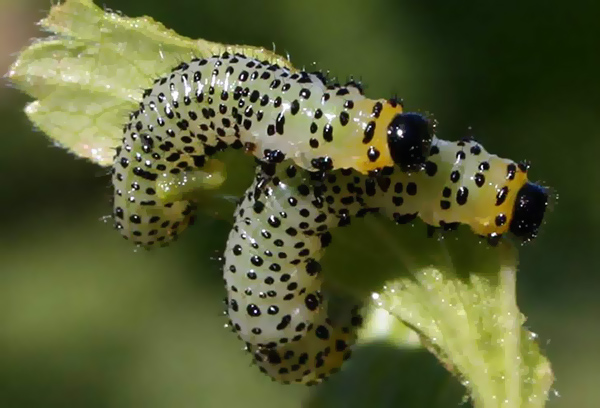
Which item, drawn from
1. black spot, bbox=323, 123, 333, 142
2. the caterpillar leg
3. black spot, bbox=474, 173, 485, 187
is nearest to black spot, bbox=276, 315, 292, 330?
the caterpillar leg

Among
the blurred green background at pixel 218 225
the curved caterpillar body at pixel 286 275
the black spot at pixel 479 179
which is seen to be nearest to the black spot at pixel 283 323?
the curved caterpillar body at pixel 286 275

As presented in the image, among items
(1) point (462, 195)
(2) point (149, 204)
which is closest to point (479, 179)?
(1) point (462, 195)

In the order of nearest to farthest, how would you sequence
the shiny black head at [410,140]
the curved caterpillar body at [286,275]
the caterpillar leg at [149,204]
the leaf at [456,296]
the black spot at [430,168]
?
the leaf at [456,296]
the shiny black head at [410,140]
the black spot at [430,168]
the curved caterpillar body at [286,275]
the caterpillar leg at [149,204]

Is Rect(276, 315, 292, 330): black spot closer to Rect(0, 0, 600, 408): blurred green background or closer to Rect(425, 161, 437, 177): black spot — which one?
Rect(425, 161, 437, 177): black spot

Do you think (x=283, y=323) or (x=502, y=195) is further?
(x=283, y=323)

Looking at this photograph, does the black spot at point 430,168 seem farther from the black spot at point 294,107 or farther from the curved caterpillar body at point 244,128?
the black spot at point 294,107

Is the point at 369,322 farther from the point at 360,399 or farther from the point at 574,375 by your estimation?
the point at 574,375

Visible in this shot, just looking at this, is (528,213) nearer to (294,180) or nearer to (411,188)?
(411,188)
